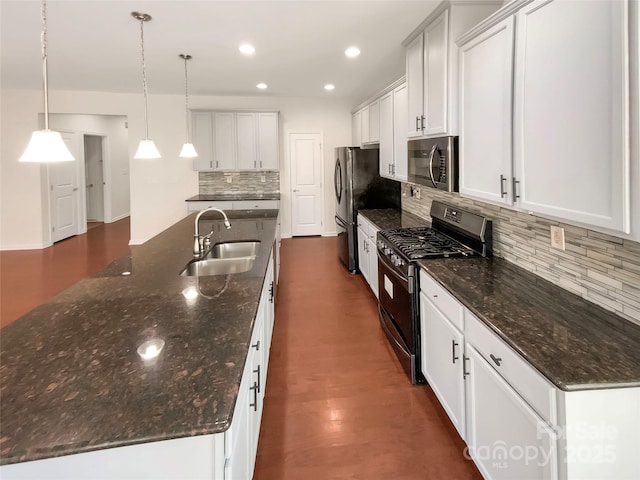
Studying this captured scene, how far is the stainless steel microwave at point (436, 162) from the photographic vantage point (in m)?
2.50

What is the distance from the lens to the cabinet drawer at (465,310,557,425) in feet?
3.87

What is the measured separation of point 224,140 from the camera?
21.5ft

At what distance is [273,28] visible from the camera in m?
3.34

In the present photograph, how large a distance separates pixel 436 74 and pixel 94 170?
9.09 metres

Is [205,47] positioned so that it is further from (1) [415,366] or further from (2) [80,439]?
(2) [80,439]

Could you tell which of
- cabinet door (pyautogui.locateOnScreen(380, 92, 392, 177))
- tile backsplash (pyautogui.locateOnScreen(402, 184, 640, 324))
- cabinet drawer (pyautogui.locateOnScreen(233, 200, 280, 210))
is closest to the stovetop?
tile backsplash (pyautogui.locateOnScreen(402, 184, 640, 324))

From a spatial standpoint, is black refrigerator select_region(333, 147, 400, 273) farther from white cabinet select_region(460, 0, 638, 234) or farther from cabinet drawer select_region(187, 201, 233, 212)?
white cabinet select_region(460, 0, 638, 234)

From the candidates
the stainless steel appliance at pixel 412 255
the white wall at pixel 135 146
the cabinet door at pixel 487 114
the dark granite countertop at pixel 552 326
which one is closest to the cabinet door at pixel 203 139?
the white wall at pixel 135 146

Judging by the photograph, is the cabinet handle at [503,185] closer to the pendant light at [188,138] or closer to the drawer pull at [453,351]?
the drawer pull at [453,351]

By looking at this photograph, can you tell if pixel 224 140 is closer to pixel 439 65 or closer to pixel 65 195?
pixel 65 195

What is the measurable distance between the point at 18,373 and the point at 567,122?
200 cm

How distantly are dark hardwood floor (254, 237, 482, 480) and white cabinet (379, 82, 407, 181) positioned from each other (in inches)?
58.0

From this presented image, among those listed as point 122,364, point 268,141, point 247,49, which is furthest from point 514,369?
point 268,141

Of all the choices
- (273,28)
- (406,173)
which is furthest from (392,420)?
(273,28)
